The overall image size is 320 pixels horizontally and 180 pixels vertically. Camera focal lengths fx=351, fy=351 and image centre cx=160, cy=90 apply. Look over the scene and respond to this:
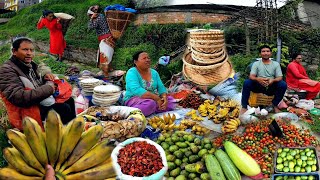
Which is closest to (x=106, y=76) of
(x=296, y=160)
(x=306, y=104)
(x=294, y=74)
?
(x=294, y=74)

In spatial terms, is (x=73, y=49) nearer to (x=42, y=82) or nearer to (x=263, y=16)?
(x=263, y=16)

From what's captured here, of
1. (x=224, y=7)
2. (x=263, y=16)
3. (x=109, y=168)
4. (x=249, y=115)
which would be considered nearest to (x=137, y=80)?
(x=249, y=115)

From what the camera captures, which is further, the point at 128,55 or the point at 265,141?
the point at 128,55

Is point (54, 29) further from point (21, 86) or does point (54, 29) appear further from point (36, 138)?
point (36, 138)

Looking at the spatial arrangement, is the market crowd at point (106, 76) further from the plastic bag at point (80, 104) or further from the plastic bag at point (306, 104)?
the plastic bag at point (80, 104)

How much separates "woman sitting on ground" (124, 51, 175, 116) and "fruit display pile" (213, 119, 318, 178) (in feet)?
3.42

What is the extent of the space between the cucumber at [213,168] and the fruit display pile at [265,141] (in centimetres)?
36

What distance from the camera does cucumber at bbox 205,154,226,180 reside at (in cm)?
279

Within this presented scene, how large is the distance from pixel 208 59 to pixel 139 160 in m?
2.83

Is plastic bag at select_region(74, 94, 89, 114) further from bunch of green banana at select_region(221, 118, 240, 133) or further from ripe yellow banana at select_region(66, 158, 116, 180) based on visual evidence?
ripe yellow banana at select_region(66, 158, 116, 180)

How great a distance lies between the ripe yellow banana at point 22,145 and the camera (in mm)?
1791

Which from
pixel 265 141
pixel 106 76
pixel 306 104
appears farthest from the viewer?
pixel 106 76

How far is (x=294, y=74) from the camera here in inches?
194

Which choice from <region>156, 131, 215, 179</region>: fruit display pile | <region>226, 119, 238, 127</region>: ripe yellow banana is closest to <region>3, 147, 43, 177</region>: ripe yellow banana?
<region>156, 131, 215, 179</region>: fruit display pile
